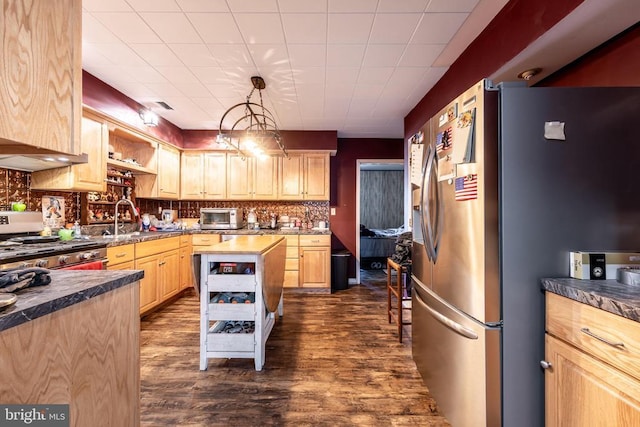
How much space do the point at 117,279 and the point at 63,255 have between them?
1752 millimetres

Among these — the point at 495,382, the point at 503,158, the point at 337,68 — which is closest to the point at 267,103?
the point at 337,68

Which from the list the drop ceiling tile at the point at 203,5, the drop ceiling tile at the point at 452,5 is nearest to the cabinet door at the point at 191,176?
the drop ceiling tile at the point at 203,5

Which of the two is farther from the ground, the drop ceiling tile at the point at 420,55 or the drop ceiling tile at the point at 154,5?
the drop ceiling tile at the point at 154,5

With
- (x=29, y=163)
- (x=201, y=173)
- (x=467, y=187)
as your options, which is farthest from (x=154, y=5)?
(x=201, y=173)

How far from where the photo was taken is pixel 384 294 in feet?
13.6

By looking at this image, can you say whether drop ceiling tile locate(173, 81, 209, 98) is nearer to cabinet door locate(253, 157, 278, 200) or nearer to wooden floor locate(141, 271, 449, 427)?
cabinet door locate(253, 157, 278, 200)

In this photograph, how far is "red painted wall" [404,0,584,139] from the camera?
4.93 feet

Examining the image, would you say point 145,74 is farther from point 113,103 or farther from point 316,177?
point 316,177

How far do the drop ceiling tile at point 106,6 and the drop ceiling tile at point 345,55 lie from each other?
59.0 inches

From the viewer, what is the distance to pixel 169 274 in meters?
3.64

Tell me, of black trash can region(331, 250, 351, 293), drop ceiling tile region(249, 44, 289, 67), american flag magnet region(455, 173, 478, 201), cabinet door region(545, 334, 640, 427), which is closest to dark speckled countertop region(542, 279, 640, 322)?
cabinet door region(545, 334, 640, 427)

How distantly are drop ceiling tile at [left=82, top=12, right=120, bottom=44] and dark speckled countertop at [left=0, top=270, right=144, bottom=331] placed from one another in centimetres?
201

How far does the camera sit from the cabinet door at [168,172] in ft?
13.4

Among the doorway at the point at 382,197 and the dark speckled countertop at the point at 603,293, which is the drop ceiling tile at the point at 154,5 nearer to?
the dark speckled countertop at the point at 603,293
